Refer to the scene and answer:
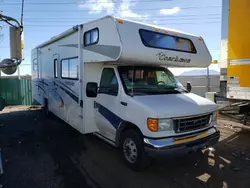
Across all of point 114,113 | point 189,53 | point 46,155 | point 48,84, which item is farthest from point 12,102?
point 189,53

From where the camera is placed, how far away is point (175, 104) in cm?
388

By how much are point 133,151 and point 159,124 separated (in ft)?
2.80

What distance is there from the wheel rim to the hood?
0.85 metres

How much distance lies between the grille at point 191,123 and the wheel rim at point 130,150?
35.2 inches

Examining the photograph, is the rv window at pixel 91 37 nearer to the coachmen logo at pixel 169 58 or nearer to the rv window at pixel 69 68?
the rv window at pixel 69 68

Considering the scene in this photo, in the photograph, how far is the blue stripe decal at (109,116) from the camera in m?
4.35

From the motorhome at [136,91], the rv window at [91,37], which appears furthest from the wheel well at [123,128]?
the rv window at [91,37]

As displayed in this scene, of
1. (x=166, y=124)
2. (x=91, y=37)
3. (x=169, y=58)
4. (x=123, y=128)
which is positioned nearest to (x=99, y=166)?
(x=123, y=128)

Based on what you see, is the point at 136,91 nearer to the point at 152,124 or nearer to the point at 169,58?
the point at 152,124

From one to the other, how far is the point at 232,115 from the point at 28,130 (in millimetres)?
6637

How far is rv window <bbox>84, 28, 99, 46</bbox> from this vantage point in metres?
4.52

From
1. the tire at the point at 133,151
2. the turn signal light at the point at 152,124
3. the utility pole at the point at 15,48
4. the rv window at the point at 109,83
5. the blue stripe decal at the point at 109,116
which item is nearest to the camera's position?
the utility pole at the point at 15,48

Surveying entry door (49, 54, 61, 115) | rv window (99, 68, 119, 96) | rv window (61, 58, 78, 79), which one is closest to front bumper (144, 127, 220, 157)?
rv window (99, 68, 119, 96)

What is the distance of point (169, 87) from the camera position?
15.8 ft
